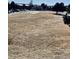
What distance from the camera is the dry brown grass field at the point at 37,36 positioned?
275 centimetres

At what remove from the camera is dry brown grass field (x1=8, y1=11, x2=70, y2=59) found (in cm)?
275

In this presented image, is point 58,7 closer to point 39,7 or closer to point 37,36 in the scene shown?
point 39,7

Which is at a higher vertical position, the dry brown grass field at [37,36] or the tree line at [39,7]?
the tree line at [39,7]

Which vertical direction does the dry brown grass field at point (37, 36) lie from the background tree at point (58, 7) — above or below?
below

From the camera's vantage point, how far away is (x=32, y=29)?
109 inches

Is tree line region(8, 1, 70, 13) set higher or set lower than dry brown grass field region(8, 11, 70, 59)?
higher

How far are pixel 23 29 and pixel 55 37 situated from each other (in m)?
0.35

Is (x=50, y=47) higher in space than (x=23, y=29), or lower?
lower

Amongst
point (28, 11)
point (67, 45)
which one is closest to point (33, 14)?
point (28, 11)

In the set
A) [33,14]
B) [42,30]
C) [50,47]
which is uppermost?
[33,14]

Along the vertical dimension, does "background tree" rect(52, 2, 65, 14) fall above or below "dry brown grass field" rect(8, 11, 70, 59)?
above

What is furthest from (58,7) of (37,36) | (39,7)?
(37,36)
